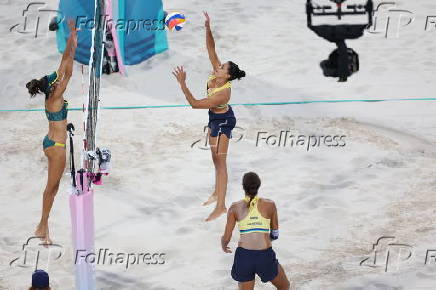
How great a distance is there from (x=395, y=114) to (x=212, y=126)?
4.25 metres

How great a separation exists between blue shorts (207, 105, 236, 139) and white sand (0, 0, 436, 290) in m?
0.95

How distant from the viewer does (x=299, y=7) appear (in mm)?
17875

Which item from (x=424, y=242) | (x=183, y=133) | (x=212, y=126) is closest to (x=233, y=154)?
(x=183, y=133)

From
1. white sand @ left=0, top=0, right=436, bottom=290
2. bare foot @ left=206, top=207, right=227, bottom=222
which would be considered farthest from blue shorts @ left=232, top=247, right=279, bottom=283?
bare foot @ left=206, top=207, right=227, bottom=222

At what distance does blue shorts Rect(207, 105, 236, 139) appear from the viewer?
11.0m

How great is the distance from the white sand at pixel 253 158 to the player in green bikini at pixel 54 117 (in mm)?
406

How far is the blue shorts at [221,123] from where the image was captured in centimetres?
1102

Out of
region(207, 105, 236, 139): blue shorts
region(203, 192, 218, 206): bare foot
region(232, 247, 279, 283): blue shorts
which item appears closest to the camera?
region(232, 247, 279, 283): blue shorts

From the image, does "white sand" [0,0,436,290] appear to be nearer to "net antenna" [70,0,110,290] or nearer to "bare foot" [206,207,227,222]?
"bare foot" [206,207,227,222]

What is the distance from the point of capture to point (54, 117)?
408 inches

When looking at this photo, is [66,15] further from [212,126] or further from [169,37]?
[212,126]

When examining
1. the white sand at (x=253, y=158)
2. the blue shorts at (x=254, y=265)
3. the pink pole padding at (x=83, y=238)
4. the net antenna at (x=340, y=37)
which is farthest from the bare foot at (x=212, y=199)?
the net antenna at (x=340, y=37)

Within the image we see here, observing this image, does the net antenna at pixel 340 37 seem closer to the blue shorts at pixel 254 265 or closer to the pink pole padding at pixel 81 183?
the pink pole padding at pixel 81 183

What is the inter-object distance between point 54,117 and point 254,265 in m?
3.02
